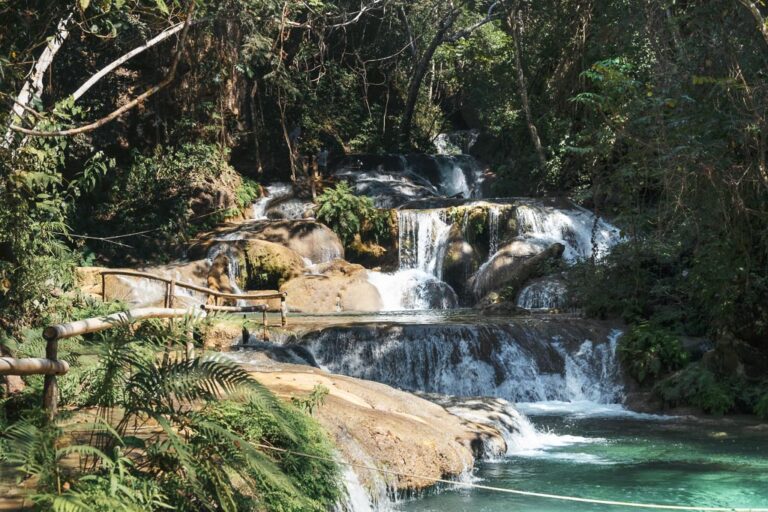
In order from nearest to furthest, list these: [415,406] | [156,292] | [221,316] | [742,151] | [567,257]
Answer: [221,316] → [415,406] → [742,151] → [156,292] → [567,257]

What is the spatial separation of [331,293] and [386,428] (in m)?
11.0

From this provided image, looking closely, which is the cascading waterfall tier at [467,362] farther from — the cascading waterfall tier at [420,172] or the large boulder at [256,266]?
the cascading waterfall tier at [420,172]

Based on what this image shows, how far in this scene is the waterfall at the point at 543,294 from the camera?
1757 cm

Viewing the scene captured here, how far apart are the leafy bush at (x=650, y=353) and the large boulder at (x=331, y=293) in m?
6.46

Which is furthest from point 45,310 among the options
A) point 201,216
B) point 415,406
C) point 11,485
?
point 201,216

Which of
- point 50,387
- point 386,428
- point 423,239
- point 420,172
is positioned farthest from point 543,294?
point 50,387

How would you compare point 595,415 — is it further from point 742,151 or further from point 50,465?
point 50,465

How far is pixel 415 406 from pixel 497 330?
4.81m

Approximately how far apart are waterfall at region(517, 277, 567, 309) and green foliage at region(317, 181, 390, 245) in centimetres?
500

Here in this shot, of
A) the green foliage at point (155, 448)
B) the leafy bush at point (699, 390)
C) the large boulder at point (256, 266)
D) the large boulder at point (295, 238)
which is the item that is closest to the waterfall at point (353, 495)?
the green foliage at point (155, 448)

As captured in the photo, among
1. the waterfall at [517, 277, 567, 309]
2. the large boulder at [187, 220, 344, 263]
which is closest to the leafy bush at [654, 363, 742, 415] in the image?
the waterfall at [517, 277, 567, 309]

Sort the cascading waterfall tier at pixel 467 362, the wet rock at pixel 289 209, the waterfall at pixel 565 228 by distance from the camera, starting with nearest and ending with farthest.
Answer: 1. the cascading waterfall tier at pixel 467 362
2. the waterfall at pixel 565 228
3. the wet rock at pixel 289 209

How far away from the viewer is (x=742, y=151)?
432 inches

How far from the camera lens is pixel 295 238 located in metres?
21.3
